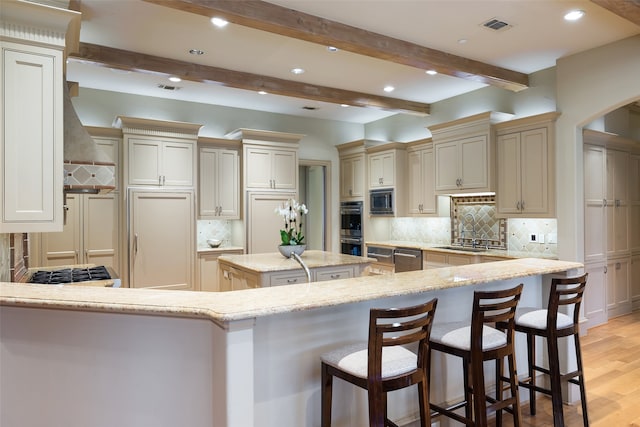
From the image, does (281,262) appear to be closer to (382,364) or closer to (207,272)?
(207,272)

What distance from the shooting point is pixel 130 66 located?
4.13m

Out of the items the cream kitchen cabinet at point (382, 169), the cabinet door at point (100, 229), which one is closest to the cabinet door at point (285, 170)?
the cream kitchen cabinet at point (382, 169)

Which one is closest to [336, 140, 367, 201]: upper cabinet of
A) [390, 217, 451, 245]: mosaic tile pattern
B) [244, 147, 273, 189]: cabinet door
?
[390, 217, 451, 245]: mosaic tile pattern

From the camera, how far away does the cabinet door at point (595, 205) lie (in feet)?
15.2

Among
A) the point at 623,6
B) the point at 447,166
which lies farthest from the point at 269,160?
the point at 623,6

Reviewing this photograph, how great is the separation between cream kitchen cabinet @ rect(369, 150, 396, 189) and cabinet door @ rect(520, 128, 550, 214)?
2021mm

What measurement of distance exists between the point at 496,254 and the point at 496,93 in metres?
2.15

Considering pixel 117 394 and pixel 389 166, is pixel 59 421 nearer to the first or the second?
pixel 117 394

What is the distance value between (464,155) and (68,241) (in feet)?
16.4

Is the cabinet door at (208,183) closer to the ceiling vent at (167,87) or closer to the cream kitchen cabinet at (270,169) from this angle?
the cream kitchen cabinet at (270,169)

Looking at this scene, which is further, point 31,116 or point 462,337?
point 31,116

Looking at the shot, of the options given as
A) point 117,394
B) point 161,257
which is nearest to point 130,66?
point 161,257

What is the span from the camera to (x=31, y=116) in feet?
7.98

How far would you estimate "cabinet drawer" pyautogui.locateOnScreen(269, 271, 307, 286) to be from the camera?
3.81 m
